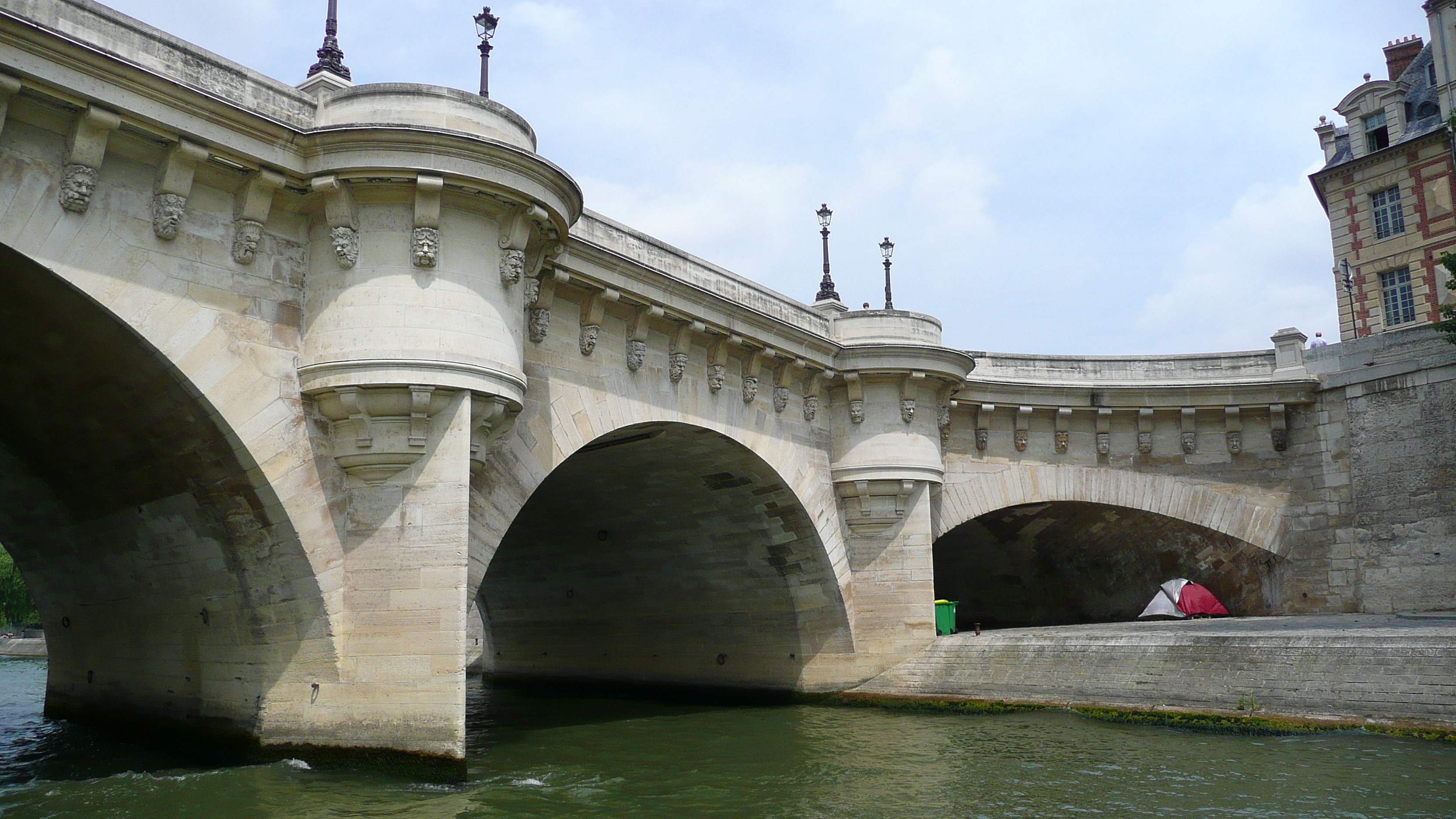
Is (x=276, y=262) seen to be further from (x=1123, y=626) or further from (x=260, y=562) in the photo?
(x=1123, y=626)

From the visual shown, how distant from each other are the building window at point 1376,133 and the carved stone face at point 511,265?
3402cm

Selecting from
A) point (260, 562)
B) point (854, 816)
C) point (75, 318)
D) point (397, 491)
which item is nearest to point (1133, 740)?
point (854, 816)

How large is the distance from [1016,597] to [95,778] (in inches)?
920

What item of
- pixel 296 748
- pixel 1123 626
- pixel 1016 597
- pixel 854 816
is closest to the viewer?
pixel 854 816

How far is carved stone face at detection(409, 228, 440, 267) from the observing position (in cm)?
1278

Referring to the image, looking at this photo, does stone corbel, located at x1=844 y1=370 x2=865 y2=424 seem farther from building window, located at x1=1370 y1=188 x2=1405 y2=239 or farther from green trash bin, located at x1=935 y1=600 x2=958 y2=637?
building window, located at x1=1370 y1=188 x2=1405 y2=239

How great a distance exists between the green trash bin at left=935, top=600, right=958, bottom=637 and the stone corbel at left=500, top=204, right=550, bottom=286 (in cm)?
1273

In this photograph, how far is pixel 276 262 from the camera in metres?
12.8

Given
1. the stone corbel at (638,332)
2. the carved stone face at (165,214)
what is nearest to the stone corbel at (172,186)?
the carved stone face at (165,214)

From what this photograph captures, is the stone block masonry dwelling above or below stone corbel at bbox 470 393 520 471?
below

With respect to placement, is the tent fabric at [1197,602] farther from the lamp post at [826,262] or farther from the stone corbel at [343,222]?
the stone corbel at [343,222]

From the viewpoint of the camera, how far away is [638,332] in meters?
17.3

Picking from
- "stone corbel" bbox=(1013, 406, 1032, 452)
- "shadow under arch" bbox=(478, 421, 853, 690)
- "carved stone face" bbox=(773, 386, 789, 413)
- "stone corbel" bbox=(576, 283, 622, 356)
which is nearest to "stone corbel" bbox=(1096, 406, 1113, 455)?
"stone corbel" bbox=(1013, 406, 1032, 452)

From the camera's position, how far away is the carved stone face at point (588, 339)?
1652 cm
